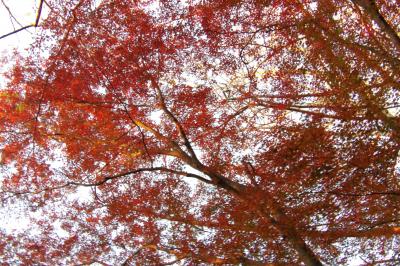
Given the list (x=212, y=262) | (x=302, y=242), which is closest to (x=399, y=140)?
(x=302, y=242)

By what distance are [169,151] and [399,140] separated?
4.07 m

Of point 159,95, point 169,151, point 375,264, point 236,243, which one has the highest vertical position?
point 159,95

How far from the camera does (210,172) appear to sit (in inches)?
259

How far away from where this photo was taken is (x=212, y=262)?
6.47m

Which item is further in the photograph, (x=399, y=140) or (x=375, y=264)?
(x=375, y=264)

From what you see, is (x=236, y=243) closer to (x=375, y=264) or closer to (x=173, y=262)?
(x=173, y=262)

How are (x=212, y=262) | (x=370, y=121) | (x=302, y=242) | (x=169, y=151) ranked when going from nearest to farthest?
(x=370, y=121) → (x=302, y=242) → (x=212, y=262) → (x=169, y=151)

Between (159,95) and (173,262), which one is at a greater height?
(159,95)

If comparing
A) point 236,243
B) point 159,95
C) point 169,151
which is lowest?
point 236,243

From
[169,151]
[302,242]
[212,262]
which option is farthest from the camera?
[169,151]

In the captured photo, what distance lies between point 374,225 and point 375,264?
134 cm

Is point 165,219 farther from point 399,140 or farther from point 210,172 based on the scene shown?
point 399,140

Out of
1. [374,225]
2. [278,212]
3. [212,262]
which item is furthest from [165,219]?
[374,225]

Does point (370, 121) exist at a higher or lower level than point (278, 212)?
higher
